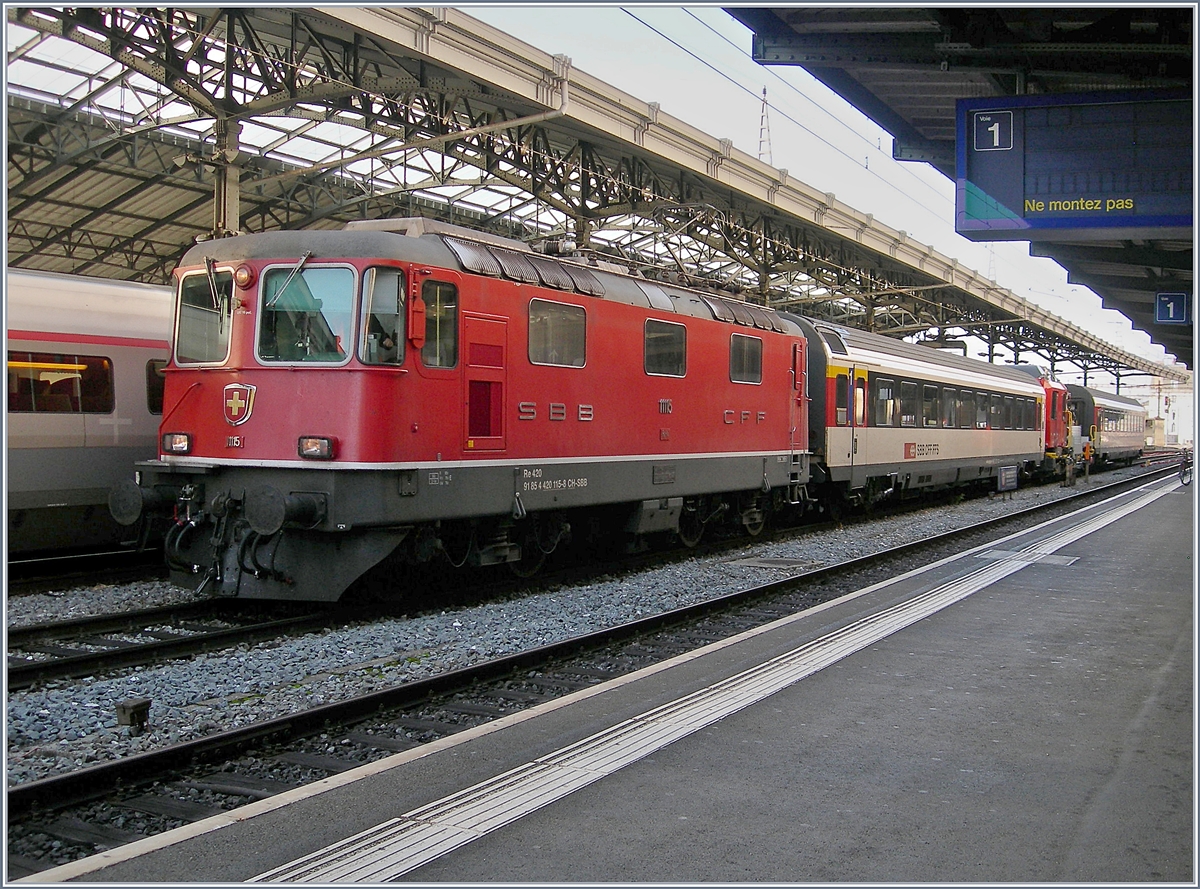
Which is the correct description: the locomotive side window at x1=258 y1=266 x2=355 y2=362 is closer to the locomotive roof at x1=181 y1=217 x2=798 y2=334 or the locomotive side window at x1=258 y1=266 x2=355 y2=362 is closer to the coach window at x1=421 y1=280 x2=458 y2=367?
the locomotive roof at x1=181 y1=217 x2=798 y2=334

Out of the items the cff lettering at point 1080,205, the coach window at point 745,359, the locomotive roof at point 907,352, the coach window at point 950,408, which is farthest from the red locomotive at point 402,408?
the coach window at point 950,408

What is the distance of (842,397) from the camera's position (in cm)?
1822

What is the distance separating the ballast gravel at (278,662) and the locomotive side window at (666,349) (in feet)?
8.32

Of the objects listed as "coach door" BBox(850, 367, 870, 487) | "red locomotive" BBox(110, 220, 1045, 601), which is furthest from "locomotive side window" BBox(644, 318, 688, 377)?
"coach door" BBox(850, 367, 870, 487)

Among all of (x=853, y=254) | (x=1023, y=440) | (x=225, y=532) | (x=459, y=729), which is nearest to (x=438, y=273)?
(x=225, y=532)

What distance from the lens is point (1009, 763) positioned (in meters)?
5.46

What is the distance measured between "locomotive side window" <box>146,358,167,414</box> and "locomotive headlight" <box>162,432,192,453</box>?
3.33 meters

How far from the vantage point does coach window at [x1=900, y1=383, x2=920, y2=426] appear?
68.4 ft

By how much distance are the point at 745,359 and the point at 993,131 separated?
5.37 metres

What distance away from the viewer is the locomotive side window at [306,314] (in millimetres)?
9023

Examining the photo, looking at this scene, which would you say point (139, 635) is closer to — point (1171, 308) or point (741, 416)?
point (741, 416)

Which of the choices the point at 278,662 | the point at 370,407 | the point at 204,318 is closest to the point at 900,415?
the point at 370,407

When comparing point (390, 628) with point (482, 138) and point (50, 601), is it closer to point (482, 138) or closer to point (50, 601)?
point (50, 601)

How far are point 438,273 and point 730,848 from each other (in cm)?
638
